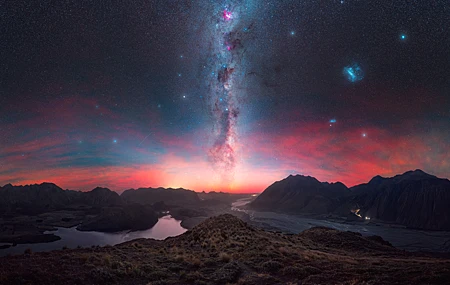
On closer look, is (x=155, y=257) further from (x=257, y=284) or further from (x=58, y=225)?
(x=58, y=225)

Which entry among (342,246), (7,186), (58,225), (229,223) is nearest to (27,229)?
(58,225)

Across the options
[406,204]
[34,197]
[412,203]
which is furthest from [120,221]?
[412,203]

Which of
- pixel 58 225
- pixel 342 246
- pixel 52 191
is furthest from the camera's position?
pixel 52 191

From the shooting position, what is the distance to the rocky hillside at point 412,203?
117738 millimetres

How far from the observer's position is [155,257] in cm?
2014

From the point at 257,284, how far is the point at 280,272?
3260mm

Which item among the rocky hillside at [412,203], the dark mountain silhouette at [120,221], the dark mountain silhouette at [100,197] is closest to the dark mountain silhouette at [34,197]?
the dark mountain silhouette at [100,197]

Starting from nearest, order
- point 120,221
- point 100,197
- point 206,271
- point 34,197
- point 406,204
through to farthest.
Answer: point 206,271, point 120,221, point 406,204, point 34,197, point 100,197

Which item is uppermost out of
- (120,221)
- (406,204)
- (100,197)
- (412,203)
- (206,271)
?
(206,271)

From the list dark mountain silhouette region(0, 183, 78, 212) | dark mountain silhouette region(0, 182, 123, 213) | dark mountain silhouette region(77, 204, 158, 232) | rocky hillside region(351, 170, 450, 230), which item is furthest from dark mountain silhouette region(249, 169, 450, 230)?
dark mountain silhouette region(0, 183, 78, 212)

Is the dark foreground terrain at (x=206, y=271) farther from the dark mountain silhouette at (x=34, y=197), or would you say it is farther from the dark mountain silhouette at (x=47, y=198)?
the dark mountain silhouette at (x=47, y=198)

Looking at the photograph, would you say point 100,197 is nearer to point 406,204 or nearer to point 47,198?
point 47,198

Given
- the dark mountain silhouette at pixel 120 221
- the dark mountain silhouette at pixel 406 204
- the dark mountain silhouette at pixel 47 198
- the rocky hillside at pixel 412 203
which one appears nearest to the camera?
the dark mountain silhouette at pixel 120 221

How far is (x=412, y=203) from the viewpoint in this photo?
13075 cm
